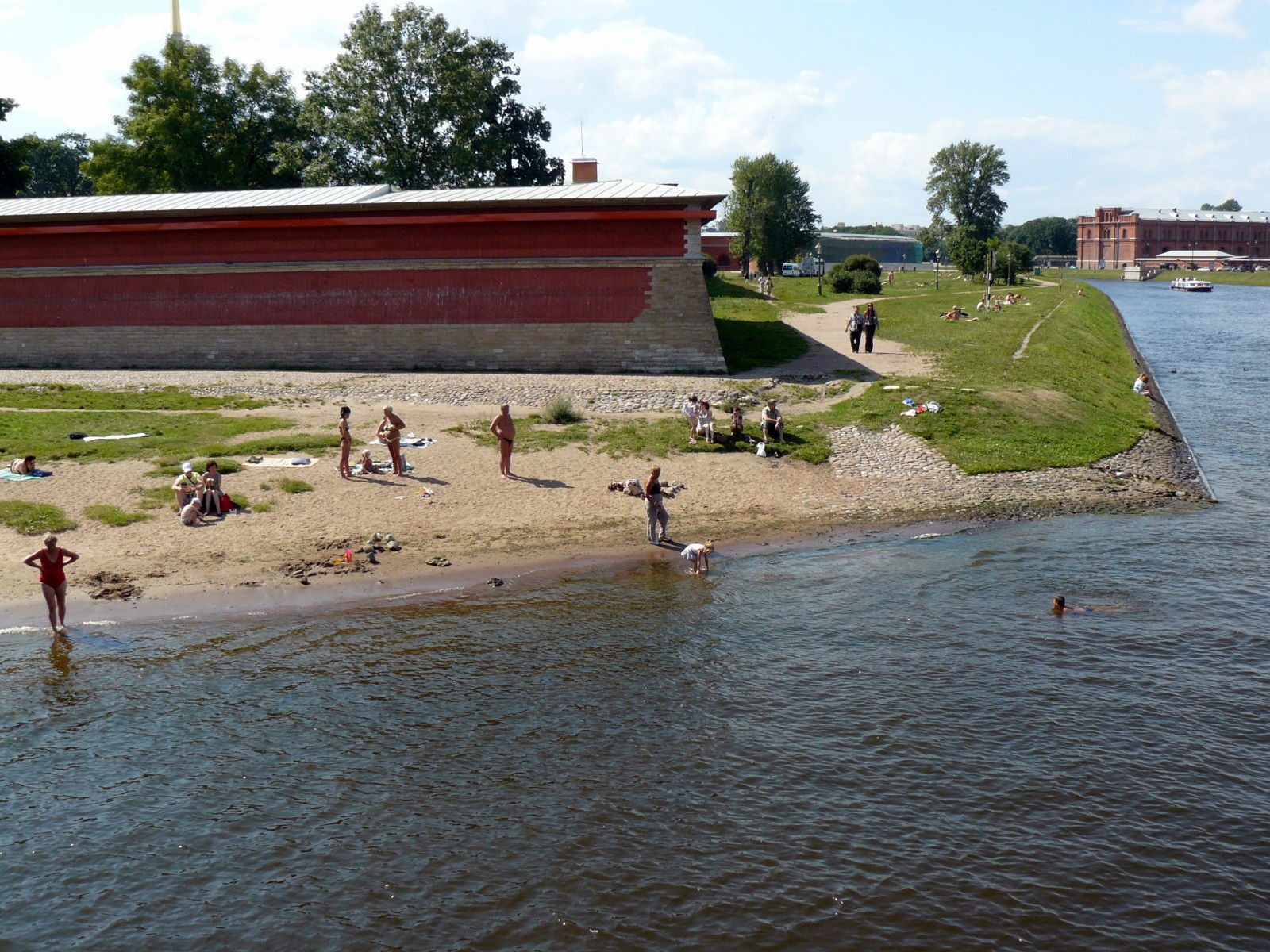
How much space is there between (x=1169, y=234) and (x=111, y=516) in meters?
186

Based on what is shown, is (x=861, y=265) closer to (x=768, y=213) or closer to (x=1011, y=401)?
(x=768, y=213)

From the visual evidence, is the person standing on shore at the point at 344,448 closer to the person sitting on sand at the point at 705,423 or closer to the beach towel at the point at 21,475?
the beach towel at the point at 21,475

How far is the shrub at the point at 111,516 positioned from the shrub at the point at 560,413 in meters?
9.46

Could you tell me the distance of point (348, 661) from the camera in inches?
520

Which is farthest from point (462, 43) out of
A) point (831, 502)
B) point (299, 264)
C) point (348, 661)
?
point (348, 661)

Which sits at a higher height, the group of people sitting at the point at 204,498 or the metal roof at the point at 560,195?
the metal roof at the point at 560,195

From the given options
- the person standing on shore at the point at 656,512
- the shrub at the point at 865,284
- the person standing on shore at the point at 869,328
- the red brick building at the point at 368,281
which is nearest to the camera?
the person standing on shore at the point at 656,512

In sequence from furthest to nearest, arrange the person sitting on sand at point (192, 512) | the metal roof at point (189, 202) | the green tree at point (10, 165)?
the green tree at point (10, 165) < the metal roof at point (189, 202) < the person sitting on sand at point (192, 512)

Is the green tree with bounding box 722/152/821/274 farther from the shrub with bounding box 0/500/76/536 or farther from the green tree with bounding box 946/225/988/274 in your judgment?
the shrub with bounding box 0/500/76/536

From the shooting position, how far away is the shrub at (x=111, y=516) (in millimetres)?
17453

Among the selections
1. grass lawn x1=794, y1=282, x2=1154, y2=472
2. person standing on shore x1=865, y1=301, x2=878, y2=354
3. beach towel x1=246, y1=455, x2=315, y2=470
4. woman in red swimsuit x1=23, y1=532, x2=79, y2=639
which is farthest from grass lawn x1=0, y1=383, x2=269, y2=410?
person standing on shore x1=865, y1=301, x2=878, y2=354

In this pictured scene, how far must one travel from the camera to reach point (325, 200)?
107 feet

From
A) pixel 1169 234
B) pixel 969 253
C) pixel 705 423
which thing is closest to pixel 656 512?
pixel 705 423

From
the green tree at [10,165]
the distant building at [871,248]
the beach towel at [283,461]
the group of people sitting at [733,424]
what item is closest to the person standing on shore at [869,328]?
the group of people sitting at [733,424]
